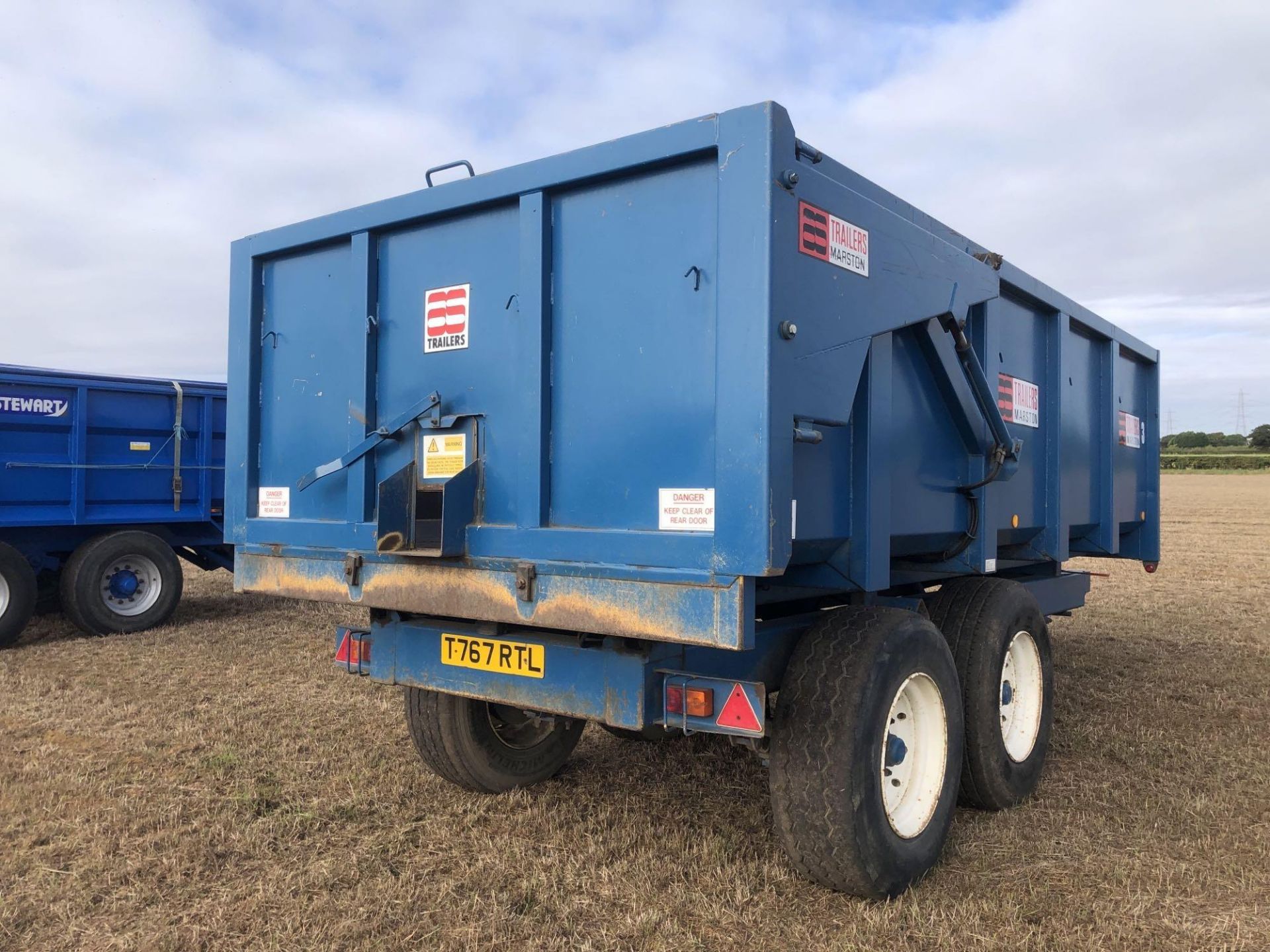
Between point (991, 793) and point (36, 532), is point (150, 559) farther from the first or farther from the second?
point (991, 793)

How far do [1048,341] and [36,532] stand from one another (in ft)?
26.3

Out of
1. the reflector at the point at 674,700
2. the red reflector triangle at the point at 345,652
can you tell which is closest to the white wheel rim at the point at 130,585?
the red reflector triangle at the point at 345,652

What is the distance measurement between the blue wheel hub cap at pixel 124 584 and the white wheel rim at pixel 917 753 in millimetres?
7460

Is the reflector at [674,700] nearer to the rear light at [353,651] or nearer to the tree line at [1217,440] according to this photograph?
the rear light at [353,651]

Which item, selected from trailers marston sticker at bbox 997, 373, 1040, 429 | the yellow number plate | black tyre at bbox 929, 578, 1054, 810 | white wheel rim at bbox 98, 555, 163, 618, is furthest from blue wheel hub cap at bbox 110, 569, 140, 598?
trailers marston sticker at bbox 997, 373, 1040, 429

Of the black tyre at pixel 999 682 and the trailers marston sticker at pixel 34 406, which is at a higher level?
the trailers marston sticker at pixel 34 406

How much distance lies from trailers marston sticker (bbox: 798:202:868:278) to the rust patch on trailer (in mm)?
1099

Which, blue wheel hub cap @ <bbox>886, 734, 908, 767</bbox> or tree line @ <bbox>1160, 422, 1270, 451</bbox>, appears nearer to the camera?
blue wheel hub cap @ <bbox>886, 734, 908, 767</bbox>

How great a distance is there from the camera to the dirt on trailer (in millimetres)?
3010

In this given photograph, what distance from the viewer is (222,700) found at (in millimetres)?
5852

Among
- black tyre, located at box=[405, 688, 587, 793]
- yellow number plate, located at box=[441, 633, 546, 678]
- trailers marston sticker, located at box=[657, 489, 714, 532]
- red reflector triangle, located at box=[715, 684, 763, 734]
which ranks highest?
trailers marston sticker, located at box=[657, 489, 714, 532]

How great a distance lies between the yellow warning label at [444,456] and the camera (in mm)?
3449

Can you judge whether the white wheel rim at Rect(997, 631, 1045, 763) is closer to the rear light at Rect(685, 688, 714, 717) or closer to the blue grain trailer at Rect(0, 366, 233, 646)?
the rear light at Rect(685, 688, 714, 717)

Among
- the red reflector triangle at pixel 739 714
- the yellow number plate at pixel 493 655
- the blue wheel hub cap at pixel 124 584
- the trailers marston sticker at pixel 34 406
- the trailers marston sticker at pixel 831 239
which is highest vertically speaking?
the trailers marston sticker at pixel 831 239
